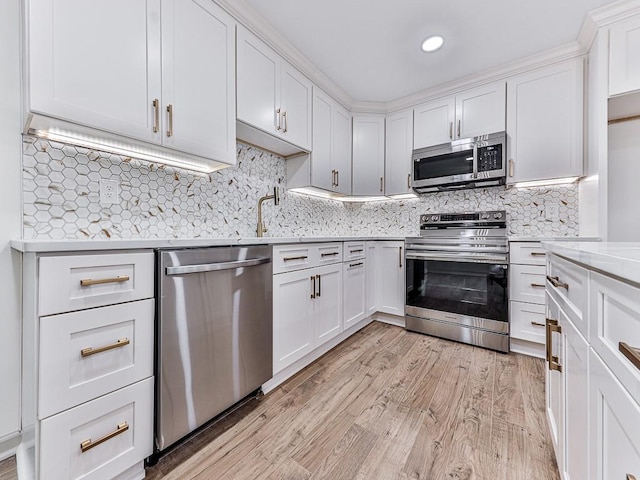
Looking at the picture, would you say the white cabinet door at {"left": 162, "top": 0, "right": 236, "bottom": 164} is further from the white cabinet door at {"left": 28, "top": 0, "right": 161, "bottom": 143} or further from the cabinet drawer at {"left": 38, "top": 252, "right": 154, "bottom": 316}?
the cabinet drawer at {"left": 38, "top": 252, "right": 154, "bottom": 316}

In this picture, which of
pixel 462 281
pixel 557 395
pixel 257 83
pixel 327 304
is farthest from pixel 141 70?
pixel 462 281

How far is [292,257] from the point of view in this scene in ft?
5.88

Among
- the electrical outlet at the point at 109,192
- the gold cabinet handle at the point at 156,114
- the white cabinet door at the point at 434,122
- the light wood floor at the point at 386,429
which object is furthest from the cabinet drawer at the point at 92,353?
the white cabinet door at the point at 434,122

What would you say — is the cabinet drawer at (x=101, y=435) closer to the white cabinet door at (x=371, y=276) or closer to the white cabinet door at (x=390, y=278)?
the white cabinet door at (x=371, y=276)

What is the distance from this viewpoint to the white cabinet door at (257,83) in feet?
5.85

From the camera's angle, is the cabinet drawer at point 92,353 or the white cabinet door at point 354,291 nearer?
the cabinet drawer at point 92,353

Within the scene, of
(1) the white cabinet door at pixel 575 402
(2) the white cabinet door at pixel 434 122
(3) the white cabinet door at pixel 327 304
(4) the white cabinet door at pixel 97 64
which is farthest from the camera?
(2) the white cabinet door at pixel 434 122

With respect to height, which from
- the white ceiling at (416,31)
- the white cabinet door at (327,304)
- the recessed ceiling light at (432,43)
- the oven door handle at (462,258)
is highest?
the white ceiling at (416,31)

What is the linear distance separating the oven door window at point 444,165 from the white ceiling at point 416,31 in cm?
74

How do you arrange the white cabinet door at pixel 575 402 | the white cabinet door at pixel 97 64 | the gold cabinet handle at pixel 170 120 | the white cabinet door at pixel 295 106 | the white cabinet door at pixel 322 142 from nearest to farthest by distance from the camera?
the white cabinet door at pixel 575 402 < the white cabinet door at pixel 97 64 < the gold cabinet handle at pixel 170 120 < the white cabinet door at pixel 295 106 < the white cabinet door at pixel 322 142

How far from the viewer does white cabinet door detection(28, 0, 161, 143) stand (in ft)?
3.43

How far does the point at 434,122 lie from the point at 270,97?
5.66ft

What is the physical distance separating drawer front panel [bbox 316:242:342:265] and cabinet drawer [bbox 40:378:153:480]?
1.26m

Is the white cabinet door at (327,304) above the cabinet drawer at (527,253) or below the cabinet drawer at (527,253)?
below
